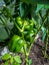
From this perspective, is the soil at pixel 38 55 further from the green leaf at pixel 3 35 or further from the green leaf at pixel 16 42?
the green leaf at pixel 16 42

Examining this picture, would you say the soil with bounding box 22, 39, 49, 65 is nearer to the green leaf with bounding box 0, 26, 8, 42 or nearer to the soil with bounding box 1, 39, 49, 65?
the soil with bounding box 1, 39, 49, 65

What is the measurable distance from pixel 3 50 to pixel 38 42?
0.30m

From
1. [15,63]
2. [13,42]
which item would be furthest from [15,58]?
[13,42]

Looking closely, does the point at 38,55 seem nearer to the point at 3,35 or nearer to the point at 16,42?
the point at 3,35

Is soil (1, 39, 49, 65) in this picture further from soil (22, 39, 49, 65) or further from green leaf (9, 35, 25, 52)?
green leaf (9, 35, 25, 52)

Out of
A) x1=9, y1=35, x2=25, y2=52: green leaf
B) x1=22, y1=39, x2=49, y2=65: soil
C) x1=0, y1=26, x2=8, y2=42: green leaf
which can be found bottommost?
Result: x1=22, y1=39, x2=49, y2=65: soil

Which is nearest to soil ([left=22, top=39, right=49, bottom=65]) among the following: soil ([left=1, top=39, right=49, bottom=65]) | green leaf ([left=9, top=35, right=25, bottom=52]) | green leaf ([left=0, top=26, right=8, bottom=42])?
soil ([left=1, top=39, right=49, bottom=65])

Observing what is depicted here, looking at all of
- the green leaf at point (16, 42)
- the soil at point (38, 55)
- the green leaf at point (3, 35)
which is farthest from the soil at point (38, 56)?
the green leaf at point (16, 42)

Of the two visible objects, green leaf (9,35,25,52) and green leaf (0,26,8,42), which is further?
green leaf (0,26,8,42)

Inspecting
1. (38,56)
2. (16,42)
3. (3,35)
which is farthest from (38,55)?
(16,42)

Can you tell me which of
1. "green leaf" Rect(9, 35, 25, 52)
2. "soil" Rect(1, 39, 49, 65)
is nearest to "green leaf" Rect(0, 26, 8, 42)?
"soil" Rect(1, 39, 49, 65)

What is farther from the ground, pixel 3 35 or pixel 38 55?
pixel 3 35

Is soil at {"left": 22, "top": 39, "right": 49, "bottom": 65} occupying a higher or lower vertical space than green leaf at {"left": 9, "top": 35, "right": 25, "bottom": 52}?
lower

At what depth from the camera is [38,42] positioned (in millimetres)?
1488
